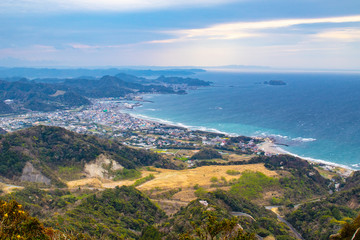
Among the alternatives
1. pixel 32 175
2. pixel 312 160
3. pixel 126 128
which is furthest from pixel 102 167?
Result: pixel 126 128

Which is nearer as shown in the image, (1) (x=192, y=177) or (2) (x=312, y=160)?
(1) (x=192, y=177)

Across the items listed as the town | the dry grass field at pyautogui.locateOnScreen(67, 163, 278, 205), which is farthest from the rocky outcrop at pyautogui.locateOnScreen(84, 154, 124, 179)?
the town

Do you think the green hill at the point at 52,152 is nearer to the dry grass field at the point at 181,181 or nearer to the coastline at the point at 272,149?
the dry grass field at the point at 181,181

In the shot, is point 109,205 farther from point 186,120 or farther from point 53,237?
point 186,120

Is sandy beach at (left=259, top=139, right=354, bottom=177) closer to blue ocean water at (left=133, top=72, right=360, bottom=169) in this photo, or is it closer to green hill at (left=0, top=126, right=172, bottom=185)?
blue ocean water at (left=133, top=72, right=360, bottom=169)

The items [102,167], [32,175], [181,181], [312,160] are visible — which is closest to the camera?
[32,175]

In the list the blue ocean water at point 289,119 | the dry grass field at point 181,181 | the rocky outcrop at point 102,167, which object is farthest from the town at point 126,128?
the rocky outcrop at point 102,167

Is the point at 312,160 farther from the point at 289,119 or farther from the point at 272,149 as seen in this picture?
the point at 289,119

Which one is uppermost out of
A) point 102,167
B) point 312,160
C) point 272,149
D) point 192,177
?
point 102,167

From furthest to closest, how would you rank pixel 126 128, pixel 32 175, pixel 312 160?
pixel 126 128 < pixel 312 160 < pixel 32 175
